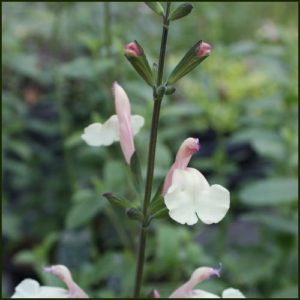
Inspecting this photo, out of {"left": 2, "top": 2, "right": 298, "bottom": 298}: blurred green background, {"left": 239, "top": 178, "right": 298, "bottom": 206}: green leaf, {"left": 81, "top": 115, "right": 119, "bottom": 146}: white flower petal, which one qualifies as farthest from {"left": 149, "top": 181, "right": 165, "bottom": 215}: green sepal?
{"left": 239, "top": 178, "right": 298, "bottom": 206}: green leaf

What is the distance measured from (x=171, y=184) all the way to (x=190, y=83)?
1.42 meters

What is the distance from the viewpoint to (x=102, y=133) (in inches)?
32.3

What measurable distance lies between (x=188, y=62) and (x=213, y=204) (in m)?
0.17

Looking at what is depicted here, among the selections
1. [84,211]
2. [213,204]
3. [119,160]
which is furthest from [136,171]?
[119,160]

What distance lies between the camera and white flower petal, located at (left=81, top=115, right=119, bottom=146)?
0.81 meters

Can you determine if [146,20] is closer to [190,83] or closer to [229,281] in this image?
[190,83]

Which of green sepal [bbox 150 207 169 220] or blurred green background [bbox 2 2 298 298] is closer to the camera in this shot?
green sepal [bbox 150 207 169 220]

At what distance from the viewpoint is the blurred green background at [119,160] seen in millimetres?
1361

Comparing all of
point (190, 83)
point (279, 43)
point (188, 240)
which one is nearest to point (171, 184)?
point (188, 240)

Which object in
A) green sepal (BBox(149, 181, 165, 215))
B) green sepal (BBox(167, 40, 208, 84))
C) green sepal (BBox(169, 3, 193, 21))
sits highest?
green sepal (BBox(169, 3, 193, 21))

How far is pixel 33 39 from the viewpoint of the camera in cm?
249

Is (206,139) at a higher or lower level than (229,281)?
higher

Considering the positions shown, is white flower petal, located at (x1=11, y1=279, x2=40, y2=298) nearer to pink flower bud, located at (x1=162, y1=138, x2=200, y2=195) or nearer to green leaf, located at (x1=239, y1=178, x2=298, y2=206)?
pink flower bud, located at (x1=162, y1=138, x2=200, y2=195)

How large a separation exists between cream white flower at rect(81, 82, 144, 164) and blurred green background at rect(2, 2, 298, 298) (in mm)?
349
